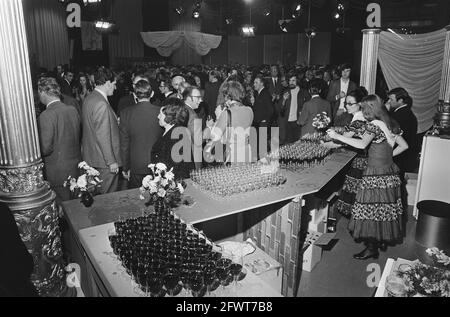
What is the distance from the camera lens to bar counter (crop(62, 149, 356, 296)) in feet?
8.25

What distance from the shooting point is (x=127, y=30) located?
1481 centimetres

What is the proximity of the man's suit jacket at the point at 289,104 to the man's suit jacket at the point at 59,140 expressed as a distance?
4.24 meters

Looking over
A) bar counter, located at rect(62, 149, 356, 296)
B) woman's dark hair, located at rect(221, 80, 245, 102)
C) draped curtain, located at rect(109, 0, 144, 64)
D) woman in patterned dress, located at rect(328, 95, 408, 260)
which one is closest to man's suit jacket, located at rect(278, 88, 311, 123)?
woman's dark hair, located at rect(221, 80, 245, 102)

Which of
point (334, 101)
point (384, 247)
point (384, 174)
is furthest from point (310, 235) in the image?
point (334, 101)

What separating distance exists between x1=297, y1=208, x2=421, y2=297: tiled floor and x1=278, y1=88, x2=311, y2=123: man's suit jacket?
3085 millimetres

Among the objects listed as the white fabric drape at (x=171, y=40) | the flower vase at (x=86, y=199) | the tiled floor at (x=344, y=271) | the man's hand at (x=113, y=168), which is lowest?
the tiled floor at (x=344, y=271)

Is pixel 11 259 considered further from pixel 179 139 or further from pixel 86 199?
pixel 179 139

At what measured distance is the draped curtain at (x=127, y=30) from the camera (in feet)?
47.5

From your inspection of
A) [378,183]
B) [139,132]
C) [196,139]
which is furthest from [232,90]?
[378,183]

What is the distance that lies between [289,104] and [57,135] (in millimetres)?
4465

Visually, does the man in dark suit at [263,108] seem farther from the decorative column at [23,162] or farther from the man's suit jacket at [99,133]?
the decorative column at [23,162]

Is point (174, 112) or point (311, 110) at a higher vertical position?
point (174, 112)

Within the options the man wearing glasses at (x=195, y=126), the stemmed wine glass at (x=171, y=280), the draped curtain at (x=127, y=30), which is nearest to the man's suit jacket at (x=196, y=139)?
the man wearing glasses at (x=195, y=126)

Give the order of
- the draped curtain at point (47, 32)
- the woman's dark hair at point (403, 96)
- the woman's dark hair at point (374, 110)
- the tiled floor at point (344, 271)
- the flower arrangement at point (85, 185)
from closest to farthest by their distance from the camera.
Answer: the flower arrangement at point (85, 185), the tiled floor at point (344, 271), the woman's dark hair at point (374, 110), the woman's dark hair at point (403, 96), the draped curtain at point (47, 32)
